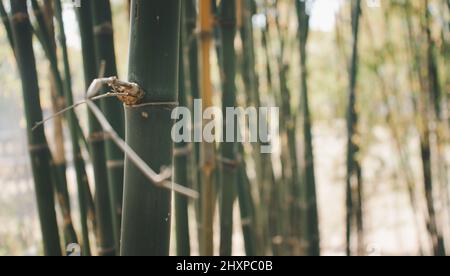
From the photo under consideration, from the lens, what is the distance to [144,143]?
50 cm

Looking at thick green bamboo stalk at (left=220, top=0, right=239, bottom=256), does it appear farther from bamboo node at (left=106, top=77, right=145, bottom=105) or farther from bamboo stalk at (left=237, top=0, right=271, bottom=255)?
bamboo node at (left=106, top=77, right=145, bottom=105)

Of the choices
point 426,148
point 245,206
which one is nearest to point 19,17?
point 245,206

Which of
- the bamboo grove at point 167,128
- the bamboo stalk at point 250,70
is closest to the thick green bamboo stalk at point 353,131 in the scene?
the bamboo grove at point 167,128

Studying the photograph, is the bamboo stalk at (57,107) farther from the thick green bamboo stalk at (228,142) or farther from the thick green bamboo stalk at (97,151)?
the thick green bamboo stalk at (228,142)

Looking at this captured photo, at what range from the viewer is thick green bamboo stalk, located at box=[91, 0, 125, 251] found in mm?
700

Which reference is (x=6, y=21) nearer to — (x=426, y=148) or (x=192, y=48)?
(x=192, y=48)

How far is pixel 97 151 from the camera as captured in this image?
79cm

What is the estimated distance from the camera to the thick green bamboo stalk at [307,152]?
3.88 ft

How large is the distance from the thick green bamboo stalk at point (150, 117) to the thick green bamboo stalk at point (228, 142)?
246 mm

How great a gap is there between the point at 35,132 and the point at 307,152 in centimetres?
75

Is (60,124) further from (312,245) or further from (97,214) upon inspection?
(312,245)

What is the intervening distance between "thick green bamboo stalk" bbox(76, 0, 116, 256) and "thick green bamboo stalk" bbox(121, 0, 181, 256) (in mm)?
255

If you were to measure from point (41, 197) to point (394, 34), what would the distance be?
2.40 m
